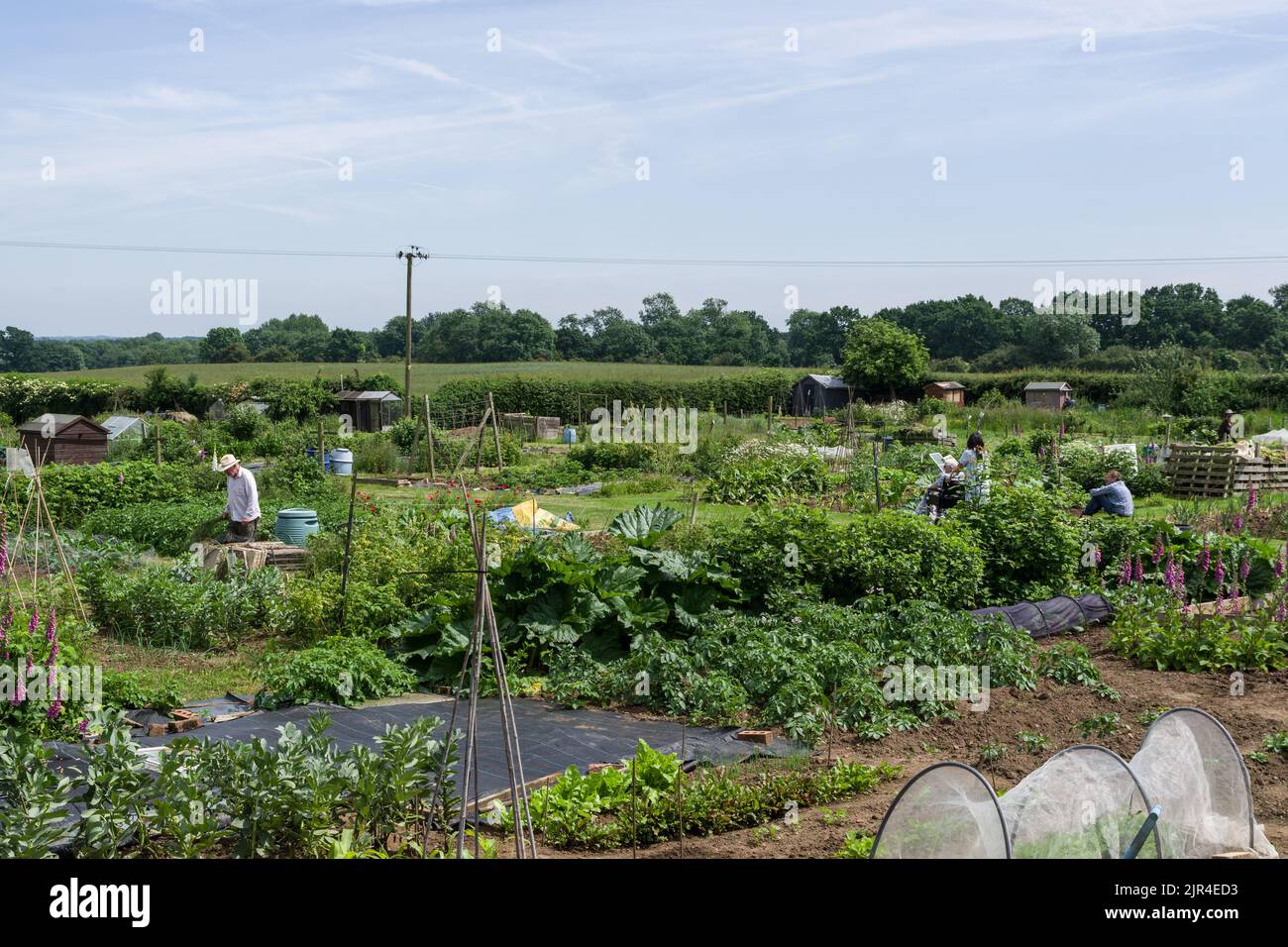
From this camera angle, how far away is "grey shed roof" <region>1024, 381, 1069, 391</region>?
41.5 meters

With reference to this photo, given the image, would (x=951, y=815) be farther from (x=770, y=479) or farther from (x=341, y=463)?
(x=341, y=463)

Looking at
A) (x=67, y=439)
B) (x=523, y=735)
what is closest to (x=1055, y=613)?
(x=523, y=735)

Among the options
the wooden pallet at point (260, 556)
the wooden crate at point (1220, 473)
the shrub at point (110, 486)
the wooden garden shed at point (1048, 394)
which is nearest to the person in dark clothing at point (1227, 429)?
the wooden crate at point (1220, 473)

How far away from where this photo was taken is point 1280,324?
242ft

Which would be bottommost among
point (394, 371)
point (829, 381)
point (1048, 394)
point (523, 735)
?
point (523, 735)

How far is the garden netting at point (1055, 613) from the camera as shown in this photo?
8633mm

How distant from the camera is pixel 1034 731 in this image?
6254mm

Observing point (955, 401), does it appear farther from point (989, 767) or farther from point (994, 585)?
point (989, 767)

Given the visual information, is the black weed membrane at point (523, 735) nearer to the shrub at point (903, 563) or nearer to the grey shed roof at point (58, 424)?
the shrub at point (903, 563)

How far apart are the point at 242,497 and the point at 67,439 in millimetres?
14427

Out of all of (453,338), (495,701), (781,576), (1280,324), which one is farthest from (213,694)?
(1280,324)

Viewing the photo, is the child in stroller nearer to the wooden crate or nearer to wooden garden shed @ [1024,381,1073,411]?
the wooden crate

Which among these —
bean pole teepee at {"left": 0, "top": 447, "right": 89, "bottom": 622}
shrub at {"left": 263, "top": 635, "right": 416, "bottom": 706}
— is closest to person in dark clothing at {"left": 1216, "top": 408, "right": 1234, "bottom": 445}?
shrub at {"left": 263, "top": 635, "right": 416, "bottom": 706}
